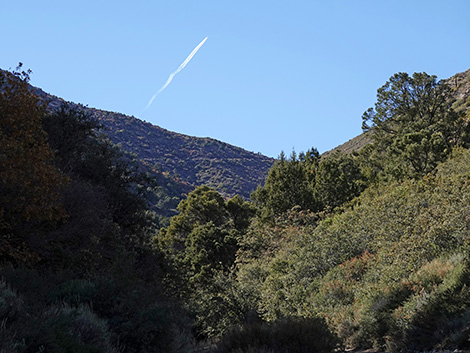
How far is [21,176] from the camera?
12.0m

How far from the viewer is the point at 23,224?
13188 millimetres

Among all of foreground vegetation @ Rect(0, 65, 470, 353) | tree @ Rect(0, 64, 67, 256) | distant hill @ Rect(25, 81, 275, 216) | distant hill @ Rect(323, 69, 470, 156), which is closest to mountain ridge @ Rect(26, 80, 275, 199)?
distant hill @ Rect(25, 81, 275, 216)

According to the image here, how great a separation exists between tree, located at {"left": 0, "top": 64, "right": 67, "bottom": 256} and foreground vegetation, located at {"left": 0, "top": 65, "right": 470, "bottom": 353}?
40 mm

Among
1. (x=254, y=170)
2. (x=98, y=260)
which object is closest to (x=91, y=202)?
(x=98, y=260)

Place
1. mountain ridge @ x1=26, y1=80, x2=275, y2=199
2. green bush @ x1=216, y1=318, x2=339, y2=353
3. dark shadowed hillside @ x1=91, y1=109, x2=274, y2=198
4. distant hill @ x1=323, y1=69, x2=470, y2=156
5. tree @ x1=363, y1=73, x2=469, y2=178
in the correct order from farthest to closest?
dark shadowed hillside @ x1=91, y1=109, x2=274, y2=198 < mountain ridge @ x1=26, y1=80, x2=275, y2=199 < distant hill @ x1=323, y1=69, x2=470, y2=156 < tree @ x1=363, y1=73, x2=469, y2=178 < green bush @ x1=216, y1=318, x2=339, y2=353

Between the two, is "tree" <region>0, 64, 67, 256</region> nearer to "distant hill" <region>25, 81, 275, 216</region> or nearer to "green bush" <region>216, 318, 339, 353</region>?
"green bush" <region>216, 318, 339, 353</region>

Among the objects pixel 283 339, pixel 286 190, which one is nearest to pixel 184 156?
pixel 286 190

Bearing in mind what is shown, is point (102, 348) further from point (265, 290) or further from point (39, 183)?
point (265, 290)

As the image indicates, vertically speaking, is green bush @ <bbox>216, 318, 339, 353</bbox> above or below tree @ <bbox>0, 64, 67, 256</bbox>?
below

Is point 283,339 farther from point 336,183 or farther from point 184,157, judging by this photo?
point 184,157

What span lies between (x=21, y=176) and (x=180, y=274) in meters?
14.8

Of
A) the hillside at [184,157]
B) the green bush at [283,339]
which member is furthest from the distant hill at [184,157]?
the green bush at [283,339]

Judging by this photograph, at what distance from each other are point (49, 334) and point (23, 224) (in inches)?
294

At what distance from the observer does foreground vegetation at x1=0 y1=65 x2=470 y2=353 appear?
900 cm
